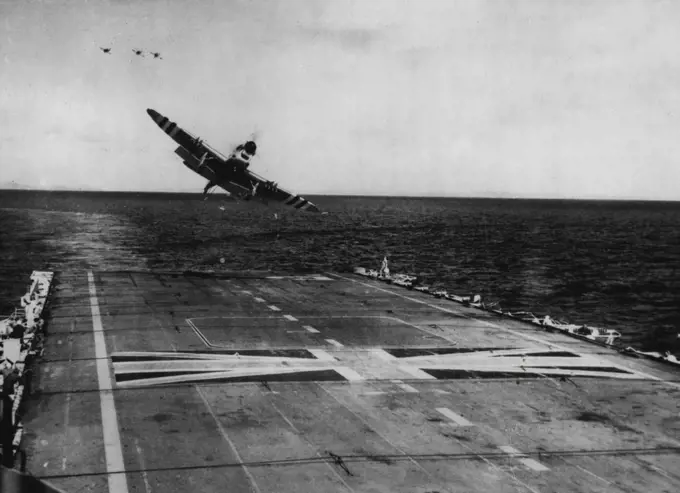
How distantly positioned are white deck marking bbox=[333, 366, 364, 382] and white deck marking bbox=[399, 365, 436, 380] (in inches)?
64.2

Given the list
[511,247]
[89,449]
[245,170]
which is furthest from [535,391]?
[511,247]

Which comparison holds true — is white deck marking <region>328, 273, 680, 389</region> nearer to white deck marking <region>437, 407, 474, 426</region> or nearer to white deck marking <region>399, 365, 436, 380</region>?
white deck marking <region>399, 365, 436, 380</region>

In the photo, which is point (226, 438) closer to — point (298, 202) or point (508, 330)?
point (508, 330)

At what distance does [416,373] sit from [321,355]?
352 centimetres

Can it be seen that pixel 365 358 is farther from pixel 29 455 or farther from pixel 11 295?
pixel 11 295

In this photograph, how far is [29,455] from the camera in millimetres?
12859

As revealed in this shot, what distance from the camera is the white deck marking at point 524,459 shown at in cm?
1279

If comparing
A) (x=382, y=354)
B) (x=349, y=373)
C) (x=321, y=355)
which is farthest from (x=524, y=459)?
(x=321, y=355)

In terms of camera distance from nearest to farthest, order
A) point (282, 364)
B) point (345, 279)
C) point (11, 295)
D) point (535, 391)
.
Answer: point (535, 391), point (282, 364), point (345, 279), point (11, 295)

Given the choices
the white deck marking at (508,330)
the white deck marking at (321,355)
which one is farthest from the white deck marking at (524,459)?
the white deck marking at (508,330)

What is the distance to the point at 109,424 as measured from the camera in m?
14.6

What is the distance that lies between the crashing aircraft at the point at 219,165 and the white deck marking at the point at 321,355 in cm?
1691

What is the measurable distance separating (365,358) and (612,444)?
880 cm

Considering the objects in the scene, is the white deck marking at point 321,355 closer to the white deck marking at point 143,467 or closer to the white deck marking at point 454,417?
the white deck marking at point 454,417
